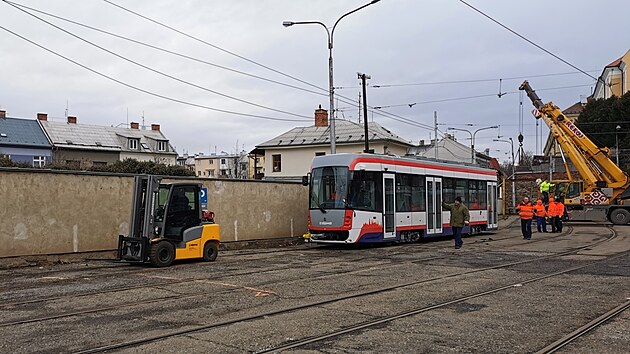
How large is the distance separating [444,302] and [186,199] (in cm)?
760

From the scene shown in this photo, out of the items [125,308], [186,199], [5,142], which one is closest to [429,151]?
[5,142]

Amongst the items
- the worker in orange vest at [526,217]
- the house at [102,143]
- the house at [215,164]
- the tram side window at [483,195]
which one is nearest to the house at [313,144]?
the house at [102,143]

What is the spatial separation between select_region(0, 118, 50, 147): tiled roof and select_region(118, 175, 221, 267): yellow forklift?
53.6 meters

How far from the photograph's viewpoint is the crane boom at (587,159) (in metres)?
35.0

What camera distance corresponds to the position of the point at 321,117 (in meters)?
58.7

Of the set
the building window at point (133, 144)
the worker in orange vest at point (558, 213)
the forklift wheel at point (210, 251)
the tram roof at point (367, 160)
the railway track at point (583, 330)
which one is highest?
the building window at point (133, 144)

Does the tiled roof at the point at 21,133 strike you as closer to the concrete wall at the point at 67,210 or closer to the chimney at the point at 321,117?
the chimney at the point at 321,117

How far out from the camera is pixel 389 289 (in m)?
10.8

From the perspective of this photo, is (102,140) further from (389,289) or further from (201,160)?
(389,289)

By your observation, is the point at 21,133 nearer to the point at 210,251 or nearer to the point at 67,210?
the point at 67,210

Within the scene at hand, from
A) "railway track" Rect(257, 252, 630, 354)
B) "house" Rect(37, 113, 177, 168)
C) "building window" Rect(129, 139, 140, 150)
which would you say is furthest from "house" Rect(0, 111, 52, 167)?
"railway track" Rect(257, 252, 630, 354)

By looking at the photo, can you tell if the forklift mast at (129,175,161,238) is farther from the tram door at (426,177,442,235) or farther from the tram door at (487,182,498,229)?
the tram door at (487,182,498,229)

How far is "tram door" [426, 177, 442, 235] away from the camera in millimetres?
23047

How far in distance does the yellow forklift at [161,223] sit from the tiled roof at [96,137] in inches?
2170
